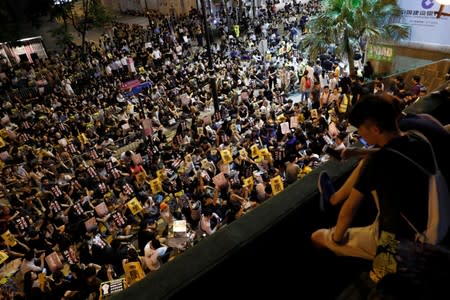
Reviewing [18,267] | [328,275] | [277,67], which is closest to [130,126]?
[18,267]

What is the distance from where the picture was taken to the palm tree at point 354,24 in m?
12.4

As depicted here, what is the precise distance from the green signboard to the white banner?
0.94 meters

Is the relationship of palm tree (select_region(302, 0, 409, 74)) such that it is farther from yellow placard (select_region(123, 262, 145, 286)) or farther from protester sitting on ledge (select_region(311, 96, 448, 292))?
protester sitting on ledge (select_region(311, 96, 448, 292))

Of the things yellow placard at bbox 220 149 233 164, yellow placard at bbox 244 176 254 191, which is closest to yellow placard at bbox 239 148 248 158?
yellow placard at bbox 220 149 233 164

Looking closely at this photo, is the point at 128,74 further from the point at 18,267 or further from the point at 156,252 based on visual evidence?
the point at 156,252

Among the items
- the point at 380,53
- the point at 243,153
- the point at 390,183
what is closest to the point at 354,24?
the point at 380,53

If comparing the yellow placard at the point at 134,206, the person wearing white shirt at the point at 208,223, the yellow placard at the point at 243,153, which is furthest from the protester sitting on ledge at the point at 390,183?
the yellow placard at the point at 243,153

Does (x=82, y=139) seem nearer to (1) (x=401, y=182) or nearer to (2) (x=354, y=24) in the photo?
(2) (x=354, y=24)

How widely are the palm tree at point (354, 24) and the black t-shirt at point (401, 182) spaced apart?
41.4ft

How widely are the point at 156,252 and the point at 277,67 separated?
14142mm

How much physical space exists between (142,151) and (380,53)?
10.4 m

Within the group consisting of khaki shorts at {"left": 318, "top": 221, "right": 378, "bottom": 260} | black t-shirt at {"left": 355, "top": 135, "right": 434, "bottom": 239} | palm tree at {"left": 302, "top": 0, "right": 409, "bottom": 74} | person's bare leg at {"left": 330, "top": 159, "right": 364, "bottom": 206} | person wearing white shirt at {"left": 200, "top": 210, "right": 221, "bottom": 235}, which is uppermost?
black t-shirt at {"left": 355, "top": 135, "right": 434, "bottom": 239}

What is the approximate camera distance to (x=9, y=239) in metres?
7.38

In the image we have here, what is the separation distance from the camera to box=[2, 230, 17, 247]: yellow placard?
7342 mm
